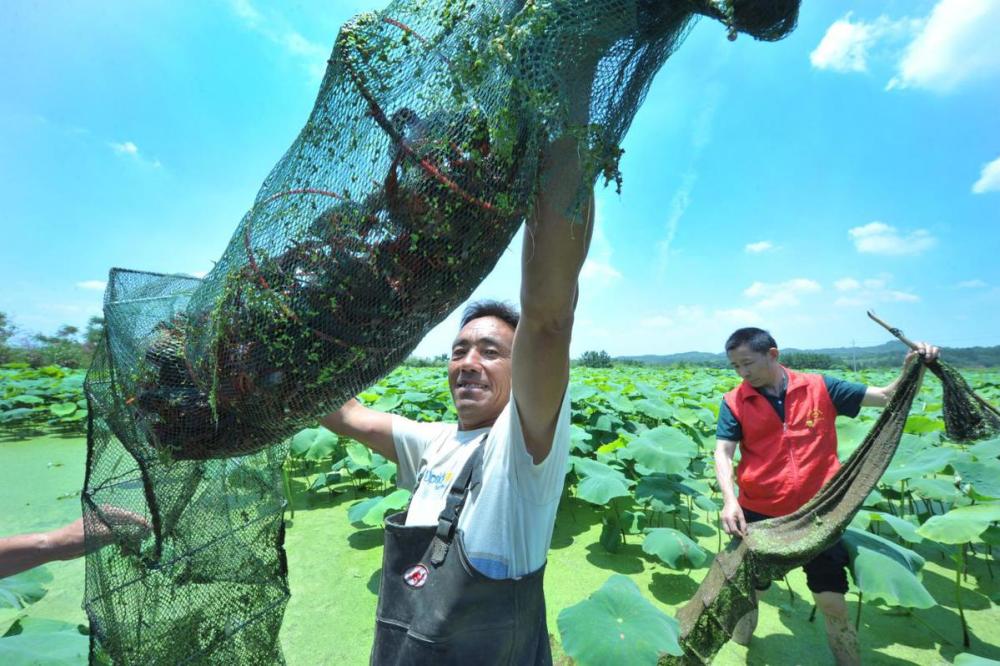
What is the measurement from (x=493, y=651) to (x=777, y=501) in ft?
7.48

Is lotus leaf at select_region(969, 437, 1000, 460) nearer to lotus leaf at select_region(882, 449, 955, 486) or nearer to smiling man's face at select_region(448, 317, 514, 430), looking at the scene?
lotus leaf at select_region(882, 449, 955, 486)

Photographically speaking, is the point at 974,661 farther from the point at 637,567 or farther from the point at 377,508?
the point at 377,508

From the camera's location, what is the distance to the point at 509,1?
753mm

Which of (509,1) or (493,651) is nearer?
(509,1)

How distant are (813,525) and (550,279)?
235 cm

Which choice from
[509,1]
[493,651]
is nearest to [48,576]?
[493,651]

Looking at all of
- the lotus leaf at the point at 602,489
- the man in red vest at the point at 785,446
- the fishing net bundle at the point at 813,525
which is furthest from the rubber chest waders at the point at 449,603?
the lotus leaf at the point at 602,489

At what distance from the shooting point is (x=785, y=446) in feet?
9.15

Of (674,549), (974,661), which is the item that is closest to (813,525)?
(974,661)

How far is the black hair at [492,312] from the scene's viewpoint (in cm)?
174

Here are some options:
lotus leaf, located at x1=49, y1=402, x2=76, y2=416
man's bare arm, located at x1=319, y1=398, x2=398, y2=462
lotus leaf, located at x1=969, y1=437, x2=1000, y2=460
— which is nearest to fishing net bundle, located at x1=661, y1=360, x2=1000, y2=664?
man's bare arm, located at x1=319, y1=398, x2=398, y2=462

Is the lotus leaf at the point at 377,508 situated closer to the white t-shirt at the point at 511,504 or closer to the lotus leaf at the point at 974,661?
the white t-shirt at the point at 511,504

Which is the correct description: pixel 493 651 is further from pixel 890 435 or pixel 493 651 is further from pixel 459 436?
pixel 890 435

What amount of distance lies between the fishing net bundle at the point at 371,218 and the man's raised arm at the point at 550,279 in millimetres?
25
